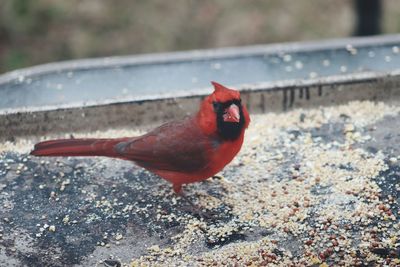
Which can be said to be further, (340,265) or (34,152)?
(34,152)

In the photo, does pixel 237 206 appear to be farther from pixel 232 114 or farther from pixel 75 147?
pixel 75 147

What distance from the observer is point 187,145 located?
3.54 metres

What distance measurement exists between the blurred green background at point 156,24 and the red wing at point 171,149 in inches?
192

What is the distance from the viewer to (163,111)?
14.2 feet

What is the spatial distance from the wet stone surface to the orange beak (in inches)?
20.8

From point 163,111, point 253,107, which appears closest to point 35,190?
point 163,111

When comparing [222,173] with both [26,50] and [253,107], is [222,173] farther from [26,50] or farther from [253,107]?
[26,50]

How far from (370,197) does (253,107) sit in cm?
115

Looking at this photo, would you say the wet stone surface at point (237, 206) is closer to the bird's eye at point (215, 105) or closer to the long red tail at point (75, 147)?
the long red tail at point (75, 147)

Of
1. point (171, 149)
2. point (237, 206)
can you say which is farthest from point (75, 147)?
point (237, 206)

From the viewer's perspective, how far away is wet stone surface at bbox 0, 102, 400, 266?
3248 millimetres

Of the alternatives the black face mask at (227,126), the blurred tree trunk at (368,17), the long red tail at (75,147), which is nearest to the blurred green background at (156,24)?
the blurred tree trunk at (368,17)

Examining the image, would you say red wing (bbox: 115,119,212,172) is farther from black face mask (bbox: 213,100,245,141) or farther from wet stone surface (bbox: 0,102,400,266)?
wet stone surface (bbox: 0,102,400,266)

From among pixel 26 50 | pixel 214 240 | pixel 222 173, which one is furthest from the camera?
pixel 26 50
